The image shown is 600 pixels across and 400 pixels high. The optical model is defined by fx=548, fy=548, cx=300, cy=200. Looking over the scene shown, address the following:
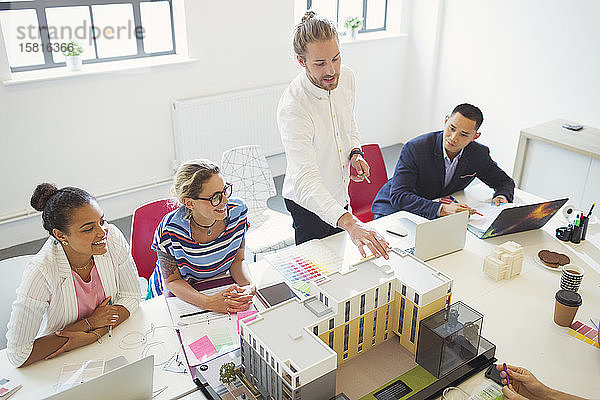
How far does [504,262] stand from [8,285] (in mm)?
1896

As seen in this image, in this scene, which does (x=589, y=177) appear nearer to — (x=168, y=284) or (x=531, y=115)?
(x=531, y=115)

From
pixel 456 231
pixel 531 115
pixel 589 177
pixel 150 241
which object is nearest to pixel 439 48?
pixel 531 115

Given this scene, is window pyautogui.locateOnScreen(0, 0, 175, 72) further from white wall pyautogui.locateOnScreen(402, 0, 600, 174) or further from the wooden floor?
the wooden floor

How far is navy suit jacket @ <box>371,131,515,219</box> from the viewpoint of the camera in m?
2.74

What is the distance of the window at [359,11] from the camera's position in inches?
197

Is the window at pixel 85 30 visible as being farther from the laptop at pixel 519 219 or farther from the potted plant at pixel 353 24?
the laptop at pixel 519 219

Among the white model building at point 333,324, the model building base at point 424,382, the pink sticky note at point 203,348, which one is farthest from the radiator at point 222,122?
the model building base at point 424,382

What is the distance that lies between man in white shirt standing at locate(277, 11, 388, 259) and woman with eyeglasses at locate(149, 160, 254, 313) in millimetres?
320

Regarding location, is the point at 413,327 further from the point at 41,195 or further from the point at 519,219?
the point at 41,195

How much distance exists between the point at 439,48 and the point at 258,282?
3.84 meters

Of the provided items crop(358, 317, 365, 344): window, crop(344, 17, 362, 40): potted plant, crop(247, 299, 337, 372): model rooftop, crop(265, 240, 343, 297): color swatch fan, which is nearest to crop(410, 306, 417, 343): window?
crop(358, 317, 365, 344): window

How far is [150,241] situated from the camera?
8.30 feet

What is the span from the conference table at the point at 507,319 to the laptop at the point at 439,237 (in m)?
0.04

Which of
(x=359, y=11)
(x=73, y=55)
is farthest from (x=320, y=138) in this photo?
(x=359, y=11)
